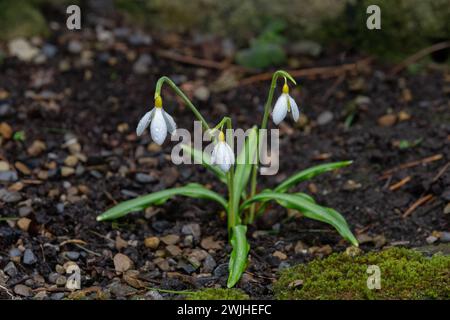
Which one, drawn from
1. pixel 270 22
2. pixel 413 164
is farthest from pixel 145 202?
pixel 270 22

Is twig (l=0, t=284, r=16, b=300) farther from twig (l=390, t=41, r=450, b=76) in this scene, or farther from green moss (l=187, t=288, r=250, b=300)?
twig (l=390, t=41, r=450, b=76)

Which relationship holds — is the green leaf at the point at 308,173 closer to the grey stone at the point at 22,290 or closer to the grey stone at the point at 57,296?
the grey stone at the point at 57,296

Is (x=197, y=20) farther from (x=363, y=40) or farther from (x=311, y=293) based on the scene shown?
(x=311, y=293)

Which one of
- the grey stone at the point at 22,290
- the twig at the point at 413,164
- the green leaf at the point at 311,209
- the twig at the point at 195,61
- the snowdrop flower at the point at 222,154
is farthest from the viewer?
the twig at the point at 195,61

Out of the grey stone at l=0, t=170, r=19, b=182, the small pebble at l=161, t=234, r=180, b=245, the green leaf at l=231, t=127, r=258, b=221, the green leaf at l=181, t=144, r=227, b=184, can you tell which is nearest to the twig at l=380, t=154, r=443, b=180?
the green leaf at l=231, t=127, r=258, b=221

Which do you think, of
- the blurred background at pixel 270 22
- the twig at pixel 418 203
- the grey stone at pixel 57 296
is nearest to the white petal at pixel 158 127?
the grey stone at pixel 57 296
